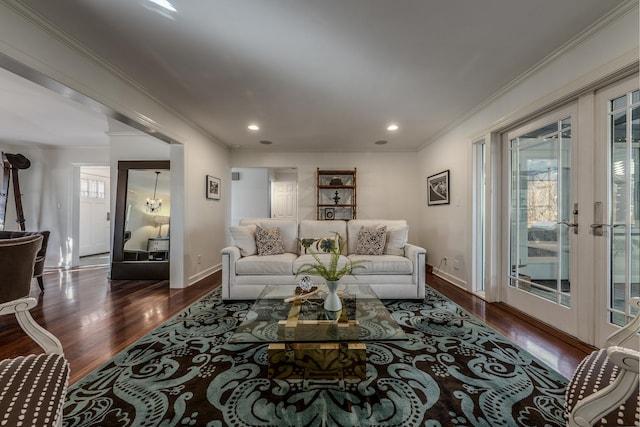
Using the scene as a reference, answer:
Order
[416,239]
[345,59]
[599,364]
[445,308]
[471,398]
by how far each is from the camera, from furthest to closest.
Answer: [416,239]
[445,308]
[345,59]
[471,398]
[599,364]

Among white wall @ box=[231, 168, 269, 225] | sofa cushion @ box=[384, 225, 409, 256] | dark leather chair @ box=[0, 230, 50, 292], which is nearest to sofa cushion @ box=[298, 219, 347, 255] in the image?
sofa cushion @ box=[384, 225, 409, 256]

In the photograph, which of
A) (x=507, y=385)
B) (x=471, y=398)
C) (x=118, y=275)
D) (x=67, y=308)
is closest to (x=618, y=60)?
(x=507, y=385)

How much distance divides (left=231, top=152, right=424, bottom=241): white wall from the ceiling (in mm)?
1668

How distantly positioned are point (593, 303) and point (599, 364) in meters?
1.44

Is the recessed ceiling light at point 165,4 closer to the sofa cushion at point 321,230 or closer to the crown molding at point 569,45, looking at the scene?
the sofa cushion at point 321,230

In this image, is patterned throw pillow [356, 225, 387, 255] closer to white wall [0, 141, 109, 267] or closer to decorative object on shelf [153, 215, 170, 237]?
decorative object on shelf [153, 215, 170, 237]

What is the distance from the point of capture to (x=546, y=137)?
95.6 inches

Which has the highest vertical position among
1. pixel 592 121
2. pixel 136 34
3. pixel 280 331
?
pixel 136 34

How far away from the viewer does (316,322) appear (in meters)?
1.68

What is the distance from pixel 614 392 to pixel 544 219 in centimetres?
221

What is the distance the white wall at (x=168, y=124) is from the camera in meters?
1.74

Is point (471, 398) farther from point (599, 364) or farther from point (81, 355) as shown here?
point (81, 355)

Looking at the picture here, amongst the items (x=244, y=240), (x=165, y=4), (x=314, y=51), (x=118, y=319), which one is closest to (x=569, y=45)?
(x=314, y=51)

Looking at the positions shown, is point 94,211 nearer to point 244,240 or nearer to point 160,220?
point 160,220
